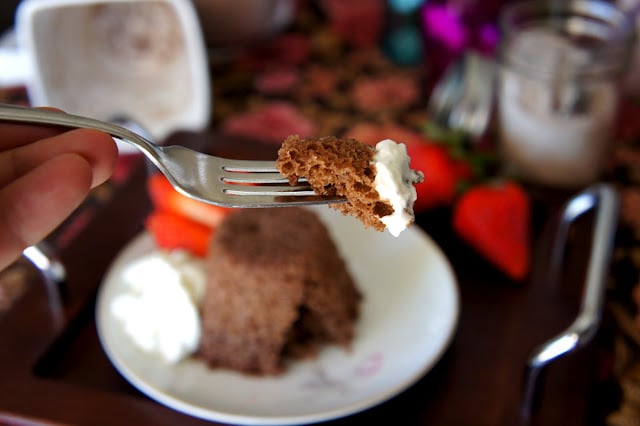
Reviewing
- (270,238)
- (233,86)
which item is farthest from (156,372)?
(233,86)

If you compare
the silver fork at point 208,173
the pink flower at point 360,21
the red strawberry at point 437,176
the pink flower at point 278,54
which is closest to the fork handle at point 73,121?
the silver fork at point 208,173

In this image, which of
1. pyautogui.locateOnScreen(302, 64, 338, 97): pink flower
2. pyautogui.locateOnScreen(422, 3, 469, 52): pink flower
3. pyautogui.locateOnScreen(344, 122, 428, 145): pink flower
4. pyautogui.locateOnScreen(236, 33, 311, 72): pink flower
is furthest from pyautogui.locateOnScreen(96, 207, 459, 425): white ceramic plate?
pyautogui.locateOnScreen(236, 33, 311, 72): pink flower

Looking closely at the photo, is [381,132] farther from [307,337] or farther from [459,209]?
[307,337]

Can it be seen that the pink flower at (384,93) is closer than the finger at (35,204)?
No

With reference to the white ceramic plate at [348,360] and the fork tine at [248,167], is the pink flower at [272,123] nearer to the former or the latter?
the white ceramic plate at [348,360]

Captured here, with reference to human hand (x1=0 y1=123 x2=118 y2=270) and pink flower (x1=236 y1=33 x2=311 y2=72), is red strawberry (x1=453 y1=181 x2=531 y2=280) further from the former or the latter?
pink flower (x1=236 y1=33 x2=311 y2=72)
